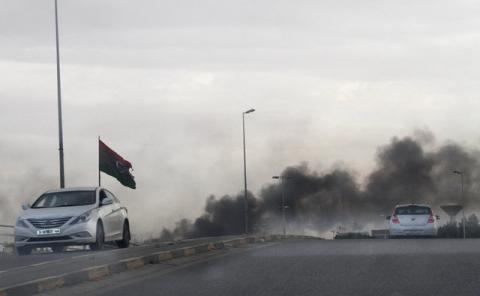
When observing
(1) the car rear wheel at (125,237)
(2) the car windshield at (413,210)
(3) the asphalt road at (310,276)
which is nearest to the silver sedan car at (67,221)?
(1) the car rear wheel at (125,237)

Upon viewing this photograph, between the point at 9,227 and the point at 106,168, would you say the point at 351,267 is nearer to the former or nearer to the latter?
the point at 9,227

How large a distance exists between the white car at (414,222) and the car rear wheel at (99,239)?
15886 millimetres

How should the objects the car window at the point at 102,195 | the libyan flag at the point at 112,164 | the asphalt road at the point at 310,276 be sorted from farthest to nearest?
the libyan flag at the point at 112,164, the car window at the point at 102,195, the asphalt road at the point at 310,276

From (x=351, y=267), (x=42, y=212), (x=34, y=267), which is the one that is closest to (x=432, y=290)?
(x=351, y=267)

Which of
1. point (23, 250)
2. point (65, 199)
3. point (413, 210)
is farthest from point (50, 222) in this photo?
point (413, 210)

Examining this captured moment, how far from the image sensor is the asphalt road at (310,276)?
462 inches

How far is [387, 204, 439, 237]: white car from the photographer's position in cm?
3459

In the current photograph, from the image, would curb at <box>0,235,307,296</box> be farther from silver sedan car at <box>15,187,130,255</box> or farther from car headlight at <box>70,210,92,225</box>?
car headlight at <box>70,210,92,225</box>

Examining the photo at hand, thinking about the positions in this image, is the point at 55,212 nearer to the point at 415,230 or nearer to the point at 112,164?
the point at 112,164

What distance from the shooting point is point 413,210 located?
1380 inches

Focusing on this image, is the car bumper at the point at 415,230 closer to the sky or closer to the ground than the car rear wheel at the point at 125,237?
closer to the ground

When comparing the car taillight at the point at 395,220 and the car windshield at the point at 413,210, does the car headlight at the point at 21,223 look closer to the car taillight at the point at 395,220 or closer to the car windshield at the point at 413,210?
the car taillight at the point at 395,220

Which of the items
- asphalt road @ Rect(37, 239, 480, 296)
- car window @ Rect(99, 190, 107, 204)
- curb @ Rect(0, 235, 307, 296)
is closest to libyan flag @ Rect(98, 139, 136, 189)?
car window @ Rect(99, 190, 107, 204)

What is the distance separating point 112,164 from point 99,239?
12738 mm
